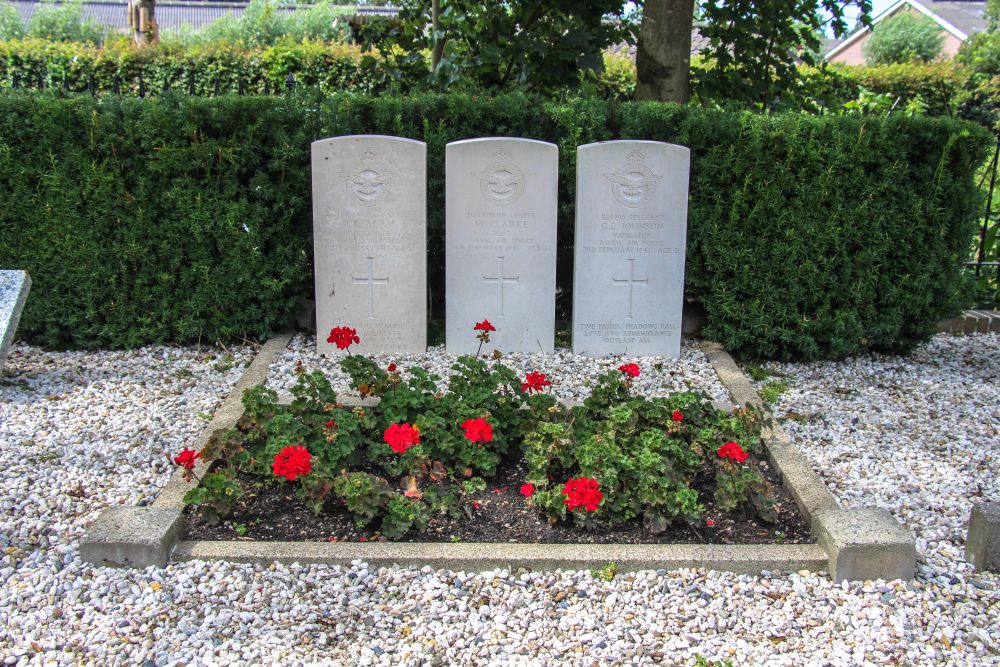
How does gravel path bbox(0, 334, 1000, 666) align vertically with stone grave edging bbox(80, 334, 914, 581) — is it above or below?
below

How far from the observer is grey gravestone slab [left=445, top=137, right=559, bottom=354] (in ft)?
17.6

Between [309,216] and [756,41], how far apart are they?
4442 millimetres

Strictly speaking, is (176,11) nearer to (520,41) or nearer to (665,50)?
(520,41)

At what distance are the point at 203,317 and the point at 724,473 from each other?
3917mm

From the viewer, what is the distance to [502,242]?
5.46 metres

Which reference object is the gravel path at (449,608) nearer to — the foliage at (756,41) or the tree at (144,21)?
the foliage at (756,41)

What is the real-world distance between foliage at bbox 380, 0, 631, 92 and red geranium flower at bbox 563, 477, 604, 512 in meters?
4.47

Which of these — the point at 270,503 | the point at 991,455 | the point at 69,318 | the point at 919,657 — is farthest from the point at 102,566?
the point at 991,455

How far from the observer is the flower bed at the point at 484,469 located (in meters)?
3.16

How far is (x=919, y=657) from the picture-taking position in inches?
101

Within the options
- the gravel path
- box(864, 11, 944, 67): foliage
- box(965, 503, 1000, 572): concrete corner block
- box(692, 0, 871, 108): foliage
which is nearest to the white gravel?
the gravel path

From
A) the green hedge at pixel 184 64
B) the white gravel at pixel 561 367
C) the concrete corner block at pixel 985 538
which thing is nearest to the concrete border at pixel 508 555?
the concrete corner block at pixel 985 538

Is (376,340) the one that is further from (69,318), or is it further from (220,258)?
(69,318)

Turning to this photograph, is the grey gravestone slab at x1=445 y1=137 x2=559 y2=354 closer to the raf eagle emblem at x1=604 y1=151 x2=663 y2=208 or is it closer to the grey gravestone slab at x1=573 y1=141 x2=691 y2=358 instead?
the grey gravestone slab at x1=573 y1=141 x2=691 y2=358
